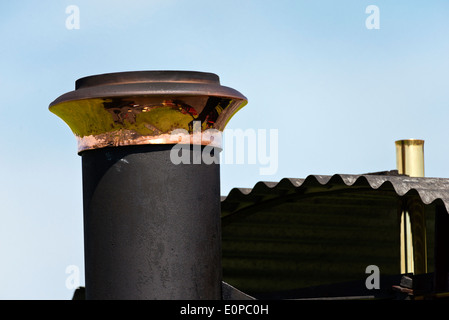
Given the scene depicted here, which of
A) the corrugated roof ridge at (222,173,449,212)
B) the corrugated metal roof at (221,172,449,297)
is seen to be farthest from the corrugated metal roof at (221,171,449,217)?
the corrugated metal roof at (221,172,449,297)

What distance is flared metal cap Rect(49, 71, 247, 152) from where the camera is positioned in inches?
105

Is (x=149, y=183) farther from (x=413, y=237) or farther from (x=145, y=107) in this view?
(x=413, y=237)

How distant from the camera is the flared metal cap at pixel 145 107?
2666 mm

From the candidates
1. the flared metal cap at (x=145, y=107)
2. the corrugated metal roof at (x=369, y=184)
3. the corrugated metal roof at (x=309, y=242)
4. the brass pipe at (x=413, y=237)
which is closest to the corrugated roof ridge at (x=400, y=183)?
the corrugated metal roof at (x=369, y=184)

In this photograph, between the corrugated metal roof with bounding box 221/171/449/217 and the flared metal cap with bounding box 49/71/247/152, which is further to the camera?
the corrugated metal roof with bounding box 221/171/449/217

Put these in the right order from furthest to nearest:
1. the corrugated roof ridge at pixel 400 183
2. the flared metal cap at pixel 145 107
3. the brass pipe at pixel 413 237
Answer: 1. the brass pipe at pixel 413 237
2. the corrugated roof ridge at pixel 400 183
3. the flared metal cap at pixel 145 107

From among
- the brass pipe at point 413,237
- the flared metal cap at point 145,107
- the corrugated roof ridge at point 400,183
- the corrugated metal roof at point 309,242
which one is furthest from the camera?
the corrugated metal roof at point 309,242

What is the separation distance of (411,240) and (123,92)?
3863 mm

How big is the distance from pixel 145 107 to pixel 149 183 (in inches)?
10.5

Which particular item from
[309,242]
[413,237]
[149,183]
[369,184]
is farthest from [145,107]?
[309,242]

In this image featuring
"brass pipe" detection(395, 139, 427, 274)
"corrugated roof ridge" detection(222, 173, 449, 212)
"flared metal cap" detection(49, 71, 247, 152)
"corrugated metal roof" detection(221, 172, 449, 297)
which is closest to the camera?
"flared metal cap" detection(49, 71, 247, 152)

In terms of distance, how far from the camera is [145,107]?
2.67m

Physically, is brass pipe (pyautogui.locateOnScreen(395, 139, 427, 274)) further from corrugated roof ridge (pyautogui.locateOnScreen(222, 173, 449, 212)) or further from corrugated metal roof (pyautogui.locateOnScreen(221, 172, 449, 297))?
corrugated metal roof (pyautogui.locateOnScreen(221, 172, 449, 297))

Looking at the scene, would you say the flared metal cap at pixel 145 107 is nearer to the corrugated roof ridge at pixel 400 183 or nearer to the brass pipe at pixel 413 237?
the corrugated roof ridge at pixel 400 183
